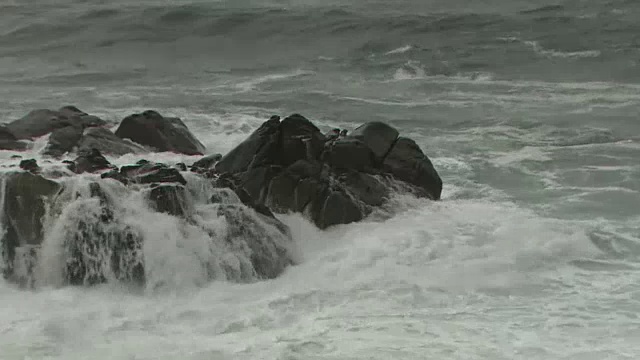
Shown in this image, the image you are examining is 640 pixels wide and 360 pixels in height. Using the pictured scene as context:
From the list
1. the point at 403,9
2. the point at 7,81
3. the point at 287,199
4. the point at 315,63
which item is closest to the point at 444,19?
the point at 403,9

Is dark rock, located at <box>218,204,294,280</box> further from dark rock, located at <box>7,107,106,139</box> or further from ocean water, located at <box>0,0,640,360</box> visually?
dark rock, located at <box>7,107,106,139</box>

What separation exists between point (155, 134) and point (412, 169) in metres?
4.22

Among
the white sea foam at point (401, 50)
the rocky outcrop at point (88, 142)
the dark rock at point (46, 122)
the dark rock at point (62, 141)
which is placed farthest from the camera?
the white sea foam at point (401, 50)

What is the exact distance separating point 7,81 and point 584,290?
19.3 meters

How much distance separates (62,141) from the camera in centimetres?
1386

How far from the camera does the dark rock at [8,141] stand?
46.2ft

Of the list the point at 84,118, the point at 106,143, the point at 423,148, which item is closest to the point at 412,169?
the point at 423,148

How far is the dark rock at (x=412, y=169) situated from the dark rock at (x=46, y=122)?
5.21 meters

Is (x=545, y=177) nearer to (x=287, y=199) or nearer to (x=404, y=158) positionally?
(x=404, y=158)

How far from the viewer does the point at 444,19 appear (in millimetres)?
31031

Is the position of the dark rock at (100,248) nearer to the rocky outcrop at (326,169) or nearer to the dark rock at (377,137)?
the rocky outcrop at (326,169)

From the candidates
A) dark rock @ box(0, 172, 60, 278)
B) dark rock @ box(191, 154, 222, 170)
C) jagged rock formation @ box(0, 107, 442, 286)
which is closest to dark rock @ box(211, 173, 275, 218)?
jagged rock formation @ box(0, 107, 442, 286)

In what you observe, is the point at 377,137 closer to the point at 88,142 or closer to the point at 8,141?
the point at 88,142

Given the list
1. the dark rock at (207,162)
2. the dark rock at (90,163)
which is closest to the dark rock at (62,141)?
the dark rock at (90,163)
